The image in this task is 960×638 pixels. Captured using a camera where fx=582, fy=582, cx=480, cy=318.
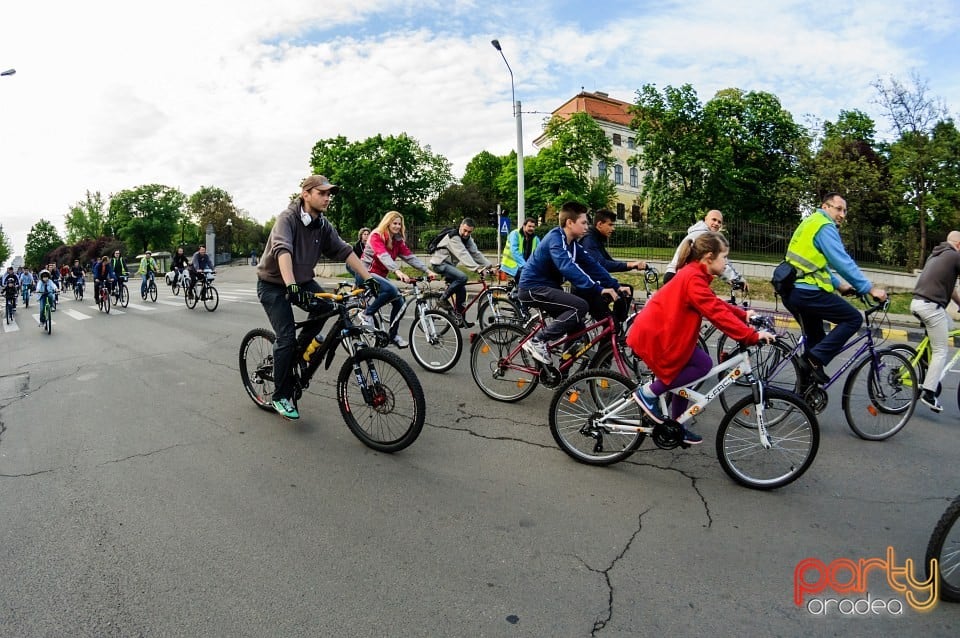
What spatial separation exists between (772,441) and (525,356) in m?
2.51

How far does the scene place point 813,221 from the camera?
514 cm

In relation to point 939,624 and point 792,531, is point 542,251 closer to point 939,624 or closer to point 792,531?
point 792,531

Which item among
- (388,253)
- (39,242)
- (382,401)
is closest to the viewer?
(382,401)

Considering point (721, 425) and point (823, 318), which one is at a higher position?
point (823, 318)

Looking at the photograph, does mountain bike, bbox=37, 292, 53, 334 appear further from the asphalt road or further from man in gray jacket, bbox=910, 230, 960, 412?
man in gray jacket, bbox=910, 230, 960, 412

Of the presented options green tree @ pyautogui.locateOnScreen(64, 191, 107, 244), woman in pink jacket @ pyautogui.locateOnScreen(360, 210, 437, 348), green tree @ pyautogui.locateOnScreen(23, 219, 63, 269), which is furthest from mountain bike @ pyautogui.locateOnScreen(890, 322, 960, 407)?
green tree @ pyautogui.locateOnScreen(23, 219, 63, 269)

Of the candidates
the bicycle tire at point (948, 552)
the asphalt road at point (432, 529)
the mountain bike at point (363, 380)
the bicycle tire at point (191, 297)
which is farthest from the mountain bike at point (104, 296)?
the bicycle tire at point (948, 552)

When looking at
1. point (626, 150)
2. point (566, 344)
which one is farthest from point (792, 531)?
point (626, 150)

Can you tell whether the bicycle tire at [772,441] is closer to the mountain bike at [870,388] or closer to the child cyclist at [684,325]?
the child cyclist at [684,325]

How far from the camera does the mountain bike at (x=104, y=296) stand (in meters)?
17.9

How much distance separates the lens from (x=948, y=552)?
9.01ft

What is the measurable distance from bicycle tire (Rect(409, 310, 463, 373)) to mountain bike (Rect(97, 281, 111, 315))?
1460 cm

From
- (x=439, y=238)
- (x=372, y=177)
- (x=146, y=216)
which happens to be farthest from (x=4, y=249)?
(x=439, y=238)

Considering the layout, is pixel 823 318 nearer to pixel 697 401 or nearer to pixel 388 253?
pixel 697 401
